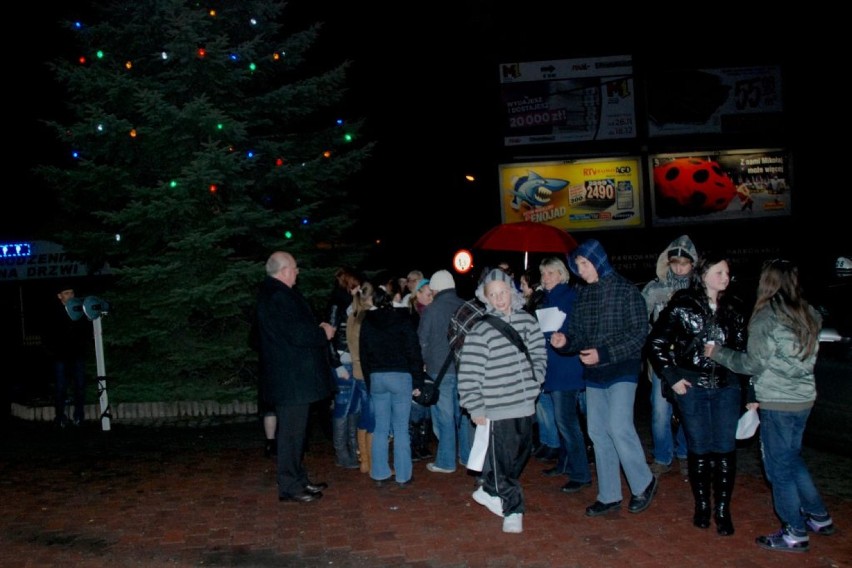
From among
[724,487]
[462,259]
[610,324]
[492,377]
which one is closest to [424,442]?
[492,377]

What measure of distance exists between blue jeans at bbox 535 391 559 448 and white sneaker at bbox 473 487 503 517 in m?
1.94

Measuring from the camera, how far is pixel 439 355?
23.3ft

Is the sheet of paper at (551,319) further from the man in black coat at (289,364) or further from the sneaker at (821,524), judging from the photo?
the sneaker at (821,524)

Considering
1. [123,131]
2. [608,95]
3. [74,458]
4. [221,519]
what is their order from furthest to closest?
1. [608,95]
2. [123,131]
3. [74,458]
4. [221,519]

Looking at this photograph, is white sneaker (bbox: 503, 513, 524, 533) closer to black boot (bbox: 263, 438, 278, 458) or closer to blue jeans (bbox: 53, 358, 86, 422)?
black boot (bbox: 263, 438, 278, 458)

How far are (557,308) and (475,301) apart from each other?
27.9 inches

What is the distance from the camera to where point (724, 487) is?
5.21 m

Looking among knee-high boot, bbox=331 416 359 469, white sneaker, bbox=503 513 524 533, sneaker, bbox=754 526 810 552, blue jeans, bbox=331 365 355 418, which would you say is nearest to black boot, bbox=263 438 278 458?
knee-high boot, bbox=331 416 359 469

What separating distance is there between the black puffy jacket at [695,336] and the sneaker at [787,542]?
101 cm

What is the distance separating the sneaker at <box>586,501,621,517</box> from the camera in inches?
230

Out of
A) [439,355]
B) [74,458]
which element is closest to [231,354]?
[74,458]

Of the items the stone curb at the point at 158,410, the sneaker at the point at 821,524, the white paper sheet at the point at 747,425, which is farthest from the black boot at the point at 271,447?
the sneaker at the point at 821,524

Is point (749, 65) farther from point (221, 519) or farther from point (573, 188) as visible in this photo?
point (221, 519)

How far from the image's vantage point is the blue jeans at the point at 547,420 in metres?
7.54
